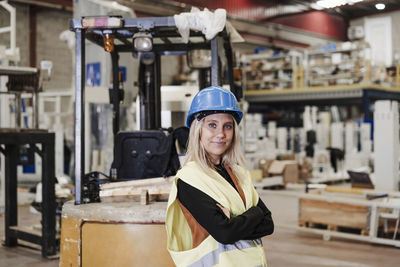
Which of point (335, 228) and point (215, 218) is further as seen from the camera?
point (335, 228)

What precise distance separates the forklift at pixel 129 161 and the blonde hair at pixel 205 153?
37.7 inches

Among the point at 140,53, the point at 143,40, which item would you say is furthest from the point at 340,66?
the point at 143,40

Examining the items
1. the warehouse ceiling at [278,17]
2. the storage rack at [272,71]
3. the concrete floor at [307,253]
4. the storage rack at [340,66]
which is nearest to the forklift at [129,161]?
the concrete floor at [307,253]

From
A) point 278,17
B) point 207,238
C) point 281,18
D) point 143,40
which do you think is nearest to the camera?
point 207,238

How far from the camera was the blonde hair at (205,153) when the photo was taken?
2.10 metres

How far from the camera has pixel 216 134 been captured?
2111 mm

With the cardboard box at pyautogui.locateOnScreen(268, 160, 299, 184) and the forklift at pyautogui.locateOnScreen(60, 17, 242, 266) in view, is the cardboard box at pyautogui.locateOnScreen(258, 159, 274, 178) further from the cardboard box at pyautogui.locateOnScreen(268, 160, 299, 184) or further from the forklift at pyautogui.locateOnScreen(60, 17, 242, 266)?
the forklift at pyautogui.locateOnScreen(60, 17, 242, 266)

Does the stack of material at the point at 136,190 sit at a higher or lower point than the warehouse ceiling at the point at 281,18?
lower

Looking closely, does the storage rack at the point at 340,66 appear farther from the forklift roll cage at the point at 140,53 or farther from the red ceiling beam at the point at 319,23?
the forklift roll cage at the point at 140,53

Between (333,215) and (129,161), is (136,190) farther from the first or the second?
(333,215)

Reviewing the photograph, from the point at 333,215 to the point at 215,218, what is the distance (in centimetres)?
487

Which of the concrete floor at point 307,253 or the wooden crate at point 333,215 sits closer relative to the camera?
the concrete floor at point 307,253

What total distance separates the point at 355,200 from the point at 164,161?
3.23 m

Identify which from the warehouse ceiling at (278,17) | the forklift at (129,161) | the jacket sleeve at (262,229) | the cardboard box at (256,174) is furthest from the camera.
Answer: the warehouse ceiling at (278,17)
